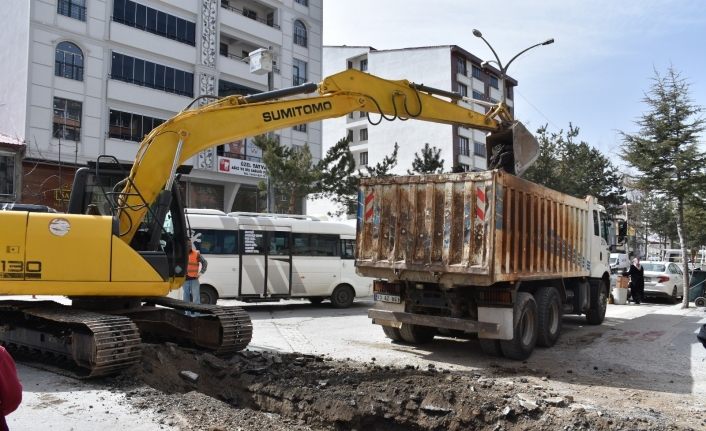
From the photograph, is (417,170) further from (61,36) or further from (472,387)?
(472,387)

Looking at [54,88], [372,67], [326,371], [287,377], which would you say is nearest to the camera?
[287,377]

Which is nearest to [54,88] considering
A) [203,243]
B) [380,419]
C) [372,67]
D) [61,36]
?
[61,36]

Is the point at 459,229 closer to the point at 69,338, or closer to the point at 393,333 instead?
the point at 393,333

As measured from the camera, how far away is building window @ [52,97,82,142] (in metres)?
25.3

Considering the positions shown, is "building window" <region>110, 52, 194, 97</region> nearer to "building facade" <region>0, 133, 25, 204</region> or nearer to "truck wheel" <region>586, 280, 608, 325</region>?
"building facade" <region>0, 133, 25, 204</region>

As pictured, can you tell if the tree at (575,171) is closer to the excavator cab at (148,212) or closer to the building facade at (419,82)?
the building facade at (419,82)

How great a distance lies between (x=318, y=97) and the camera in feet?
29.3

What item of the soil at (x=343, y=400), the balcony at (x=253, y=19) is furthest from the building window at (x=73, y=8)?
the soil at (x=343, y=400)

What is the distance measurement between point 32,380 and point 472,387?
16.7 feet

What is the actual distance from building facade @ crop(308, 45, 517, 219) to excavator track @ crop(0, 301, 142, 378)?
43.9 metres

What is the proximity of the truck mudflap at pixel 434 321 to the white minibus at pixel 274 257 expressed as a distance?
571cm

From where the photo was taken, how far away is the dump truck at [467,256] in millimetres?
8742

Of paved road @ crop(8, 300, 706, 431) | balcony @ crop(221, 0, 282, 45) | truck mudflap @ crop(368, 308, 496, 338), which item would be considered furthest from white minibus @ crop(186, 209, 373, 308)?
balcony @ crop(221, 0, 282, 45)

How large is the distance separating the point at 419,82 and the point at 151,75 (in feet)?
102
